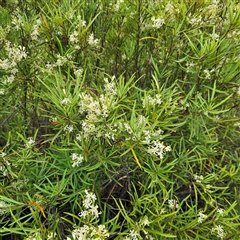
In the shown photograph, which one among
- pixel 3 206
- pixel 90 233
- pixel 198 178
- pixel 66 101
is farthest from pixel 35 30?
pixel 198 178

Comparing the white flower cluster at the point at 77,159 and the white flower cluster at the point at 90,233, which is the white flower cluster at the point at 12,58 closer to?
the white flower cluster at the point at 77,159

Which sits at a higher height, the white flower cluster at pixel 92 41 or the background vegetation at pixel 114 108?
the white flower cluster at pixel 92 41

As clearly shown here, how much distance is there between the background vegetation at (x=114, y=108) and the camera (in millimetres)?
1630

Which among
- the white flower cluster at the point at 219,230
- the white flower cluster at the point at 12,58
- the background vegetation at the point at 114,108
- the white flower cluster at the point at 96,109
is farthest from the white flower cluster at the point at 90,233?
the white flower cluster at the point at 12,58

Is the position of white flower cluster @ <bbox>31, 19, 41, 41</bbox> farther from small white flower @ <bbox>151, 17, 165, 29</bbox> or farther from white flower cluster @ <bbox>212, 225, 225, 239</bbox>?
white flower cluster @ <bbox>212, 225, 225, 239</bbox>

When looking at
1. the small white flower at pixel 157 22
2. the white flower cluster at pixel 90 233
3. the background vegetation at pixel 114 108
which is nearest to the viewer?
the white flower cluster at pixel 90 233

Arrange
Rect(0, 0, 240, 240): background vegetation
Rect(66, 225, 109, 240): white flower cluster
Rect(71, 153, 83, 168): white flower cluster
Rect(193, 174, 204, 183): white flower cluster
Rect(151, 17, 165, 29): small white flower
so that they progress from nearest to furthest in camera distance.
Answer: Rect(66, 225, 109, 240): white flower cluster, Rect(0, 0, 240, 240): background vegetation, Rect(71, 153, 83, 168): white flower cluster, Rect(151, 17, 165, 29): small white flower, Rect(193, 174, 204, 183): white flower cluster

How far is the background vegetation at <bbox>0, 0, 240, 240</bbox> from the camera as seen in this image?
1.63 metres

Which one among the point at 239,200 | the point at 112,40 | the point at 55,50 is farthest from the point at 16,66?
the point at 239,200

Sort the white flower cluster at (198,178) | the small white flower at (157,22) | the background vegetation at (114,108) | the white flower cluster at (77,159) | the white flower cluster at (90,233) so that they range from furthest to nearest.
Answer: the white flower cluster at (198,178) < the small white flower at (157,22) < the white flower cluster at (77,159) < the background vegetation at (114,108) < the white flower cluster at (90,233)

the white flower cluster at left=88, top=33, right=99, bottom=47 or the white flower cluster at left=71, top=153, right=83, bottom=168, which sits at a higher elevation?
the white flower cluster at left=88, top=33, right=99, bottom=47

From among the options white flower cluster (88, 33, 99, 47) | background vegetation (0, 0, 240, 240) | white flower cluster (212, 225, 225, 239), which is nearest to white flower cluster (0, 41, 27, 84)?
background vegetation (0, 0, 240, 240)

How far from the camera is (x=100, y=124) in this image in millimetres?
1541

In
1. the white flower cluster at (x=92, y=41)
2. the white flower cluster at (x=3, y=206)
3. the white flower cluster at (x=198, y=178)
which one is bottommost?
the white flower cluster at (x=198, y=178)
